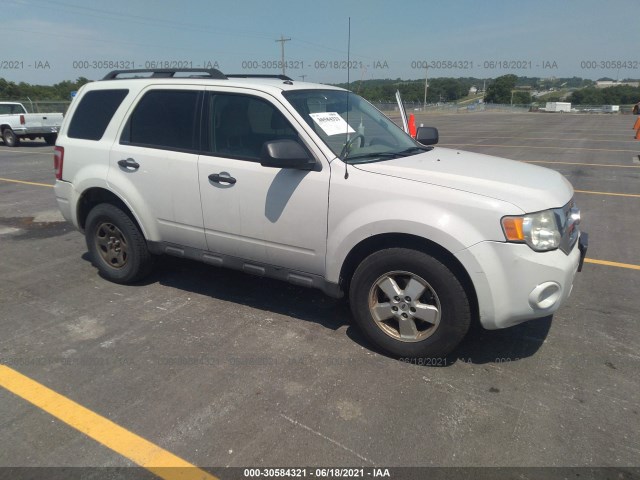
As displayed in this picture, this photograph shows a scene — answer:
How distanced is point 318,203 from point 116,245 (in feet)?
7.75

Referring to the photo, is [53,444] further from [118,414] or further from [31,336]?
[31,336]

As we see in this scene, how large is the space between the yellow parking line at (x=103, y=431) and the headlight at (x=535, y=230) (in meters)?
2.15

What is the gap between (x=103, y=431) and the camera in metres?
2.59

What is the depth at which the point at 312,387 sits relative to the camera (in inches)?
117

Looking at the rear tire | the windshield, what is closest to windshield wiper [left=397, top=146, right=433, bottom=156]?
the windshield

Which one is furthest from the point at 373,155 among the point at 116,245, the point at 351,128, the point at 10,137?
the point at 10,137

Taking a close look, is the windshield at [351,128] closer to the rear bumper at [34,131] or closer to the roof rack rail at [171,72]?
the roof rack rail at [171,72]

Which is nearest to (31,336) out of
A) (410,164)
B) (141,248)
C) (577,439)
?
(141,248)

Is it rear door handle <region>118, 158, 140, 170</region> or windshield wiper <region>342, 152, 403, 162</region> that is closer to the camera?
windshield wiper <region>342, 152, 403, 162</region>

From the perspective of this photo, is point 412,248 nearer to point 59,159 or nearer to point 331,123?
point 331,123

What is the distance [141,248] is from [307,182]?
1.95 meters

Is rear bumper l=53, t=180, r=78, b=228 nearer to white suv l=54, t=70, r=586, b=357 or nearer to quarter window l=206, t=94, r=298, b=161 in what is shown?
white suv l=54, t=70, r=586, b=357

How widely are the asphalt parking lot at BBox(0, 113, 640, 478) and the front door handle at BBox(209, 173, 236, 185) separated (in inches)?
44.9

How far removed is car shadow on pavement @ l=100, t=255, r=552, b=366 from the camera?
3408mm
